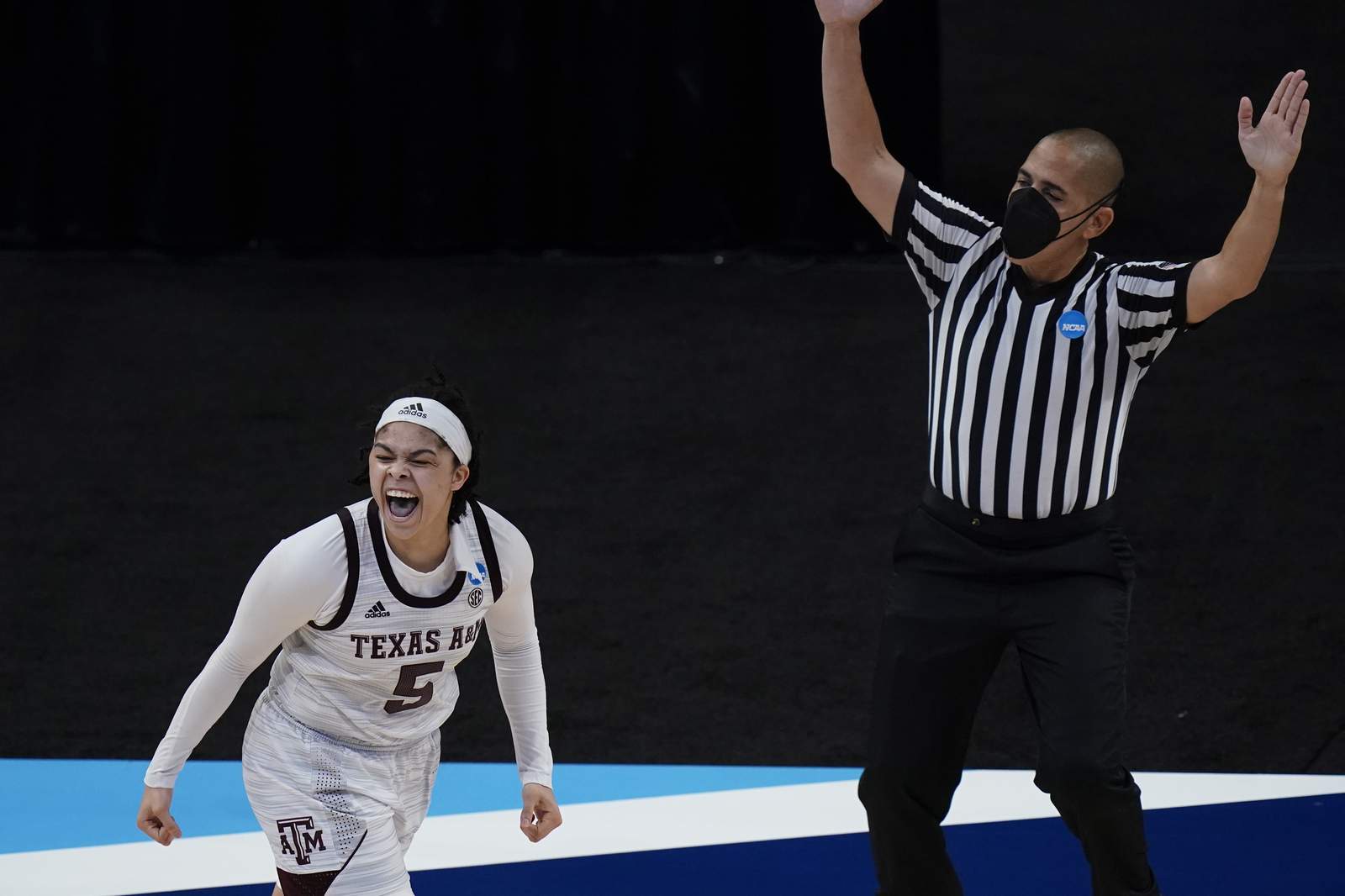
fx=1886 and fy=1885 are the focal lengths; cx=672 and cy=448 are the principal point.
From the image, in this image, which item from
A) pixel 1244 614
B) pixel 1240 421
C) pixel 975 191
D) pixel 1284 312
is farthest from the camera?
pixel 975 191

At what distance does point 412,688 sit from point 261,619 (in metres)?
0.29

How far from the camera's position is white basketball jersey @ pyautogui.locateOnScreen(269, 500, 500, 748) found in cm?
298

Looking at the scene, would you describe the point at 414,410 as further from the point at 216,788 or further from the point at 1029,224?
the point at 216,788

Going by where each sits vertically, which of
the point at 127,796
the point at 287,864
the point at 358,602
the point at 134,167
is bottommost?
the point at 127,796

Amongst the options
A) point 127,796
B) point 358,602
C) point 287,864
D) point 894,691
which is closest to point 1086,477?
point 894,691

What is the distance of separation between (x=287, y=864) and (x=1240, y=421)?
3.85m

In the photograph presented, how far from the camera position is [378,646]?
2.99 meters

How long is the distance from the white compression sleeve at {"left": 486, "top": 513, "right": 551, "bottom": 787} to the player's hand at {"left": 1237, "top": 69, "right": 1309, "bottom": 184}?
1.32 m

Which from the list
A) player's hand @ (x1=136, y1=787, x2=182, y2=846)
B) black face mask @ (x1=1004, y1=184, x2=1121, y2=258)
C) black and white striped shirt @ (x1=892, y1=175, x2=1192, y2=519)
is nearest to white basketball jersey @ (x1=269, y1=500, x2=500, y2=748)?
player's hand @ (x1=136, y1=787, x2=182, y2=846)

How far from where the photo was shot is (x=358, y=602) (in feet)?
9.76

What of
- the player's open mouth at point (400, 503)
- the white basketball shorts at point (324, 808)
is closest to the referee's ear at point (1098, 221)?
the player's open mouth at point (400, 503)

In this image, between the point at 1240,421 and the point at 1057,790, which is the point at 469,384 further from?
the point at 1057,790

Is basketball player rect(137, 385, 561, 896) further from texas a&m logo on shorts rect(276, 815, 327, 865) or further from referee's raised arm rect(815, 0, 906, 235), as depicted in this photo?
referee's raised arm rect(815, 0, 906, 235)

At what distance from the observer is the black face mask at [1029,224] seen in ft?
9.88
